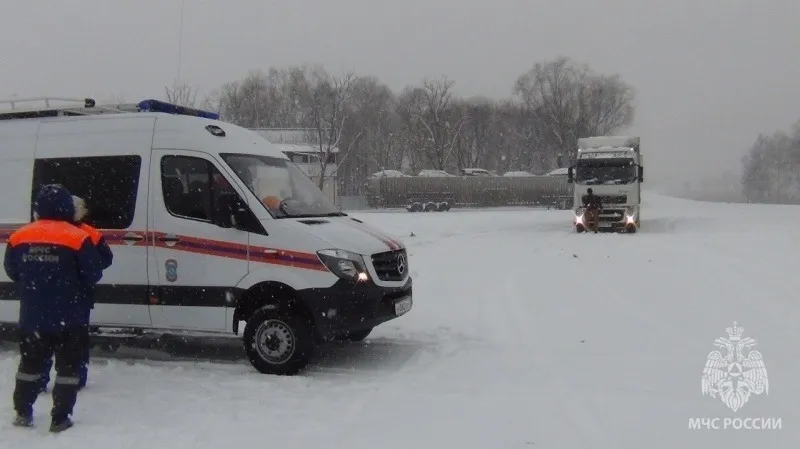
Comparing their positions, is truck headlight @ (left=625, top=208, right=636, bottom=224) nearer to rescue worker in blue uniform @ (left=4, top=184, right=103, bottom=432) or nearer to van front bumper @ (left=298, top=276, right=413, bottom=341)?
van front bumper @ (left=298, top=276, right=413, bottom=341)

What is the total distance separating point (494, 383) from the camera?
679 cm

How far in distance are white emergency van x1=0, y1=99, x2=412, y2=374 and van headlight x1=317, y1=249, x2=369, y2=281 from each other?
1 centimetres

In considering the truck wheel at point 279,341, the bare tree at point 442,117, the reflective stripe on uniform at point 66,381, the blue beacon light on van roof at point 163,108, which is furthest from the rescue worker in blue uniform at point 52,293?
the bare tree at point 442,117

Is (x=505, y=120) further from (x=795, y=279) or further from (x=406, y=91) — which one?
(x=795, y=279)

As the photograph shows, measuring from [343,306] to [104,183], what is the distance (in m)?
3.11

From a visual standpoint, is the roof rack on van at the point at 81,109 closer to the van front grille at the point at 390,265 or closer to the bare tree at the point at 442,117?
the van front grille at the point at 390,265

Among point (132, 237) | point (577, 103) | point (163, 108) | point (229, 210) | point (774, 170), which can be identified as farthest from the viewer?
point (774, 170)

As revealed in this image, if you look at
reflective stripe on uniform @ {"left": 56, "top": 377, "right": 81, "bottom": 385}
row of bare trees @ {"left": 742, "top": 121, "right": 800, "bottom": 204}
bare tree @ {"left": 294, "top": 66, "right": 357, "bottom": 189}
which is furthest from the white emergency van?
row of bare trees @ {"left": 742, "top": 121, "right": 800, "bottom": 204}

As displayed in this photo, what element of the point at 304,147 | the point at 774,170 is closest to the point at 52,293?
the point at 304,147

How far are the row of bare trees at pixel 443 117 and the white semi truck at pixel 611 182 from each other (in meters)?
50.1

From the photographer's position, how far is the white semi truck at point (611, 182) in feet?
84.6

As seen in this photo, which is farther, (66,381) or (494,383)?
(494,383)

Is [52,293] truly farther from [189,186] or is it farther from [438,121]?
[438,121]

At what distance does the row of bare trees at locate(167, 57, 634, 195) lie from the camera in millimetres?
81625
